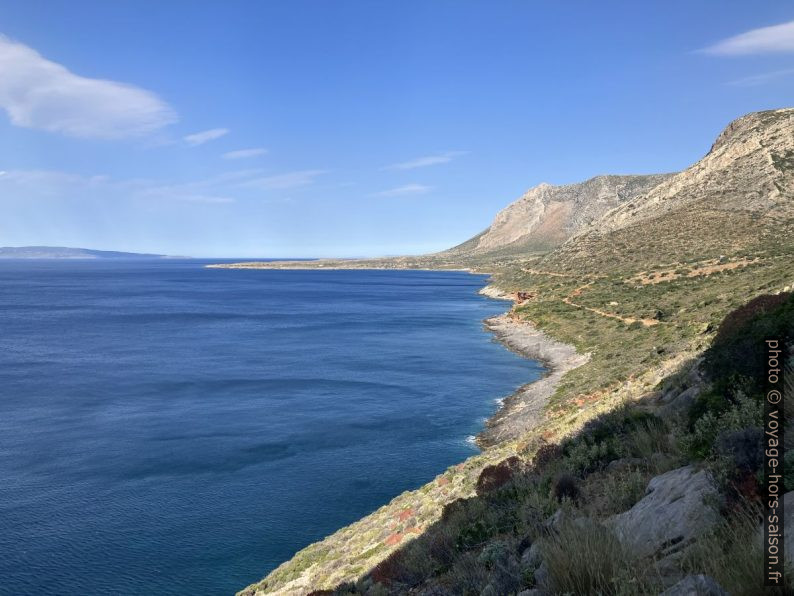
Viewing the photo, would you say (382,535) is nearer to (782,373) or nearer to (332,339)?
(782,373)

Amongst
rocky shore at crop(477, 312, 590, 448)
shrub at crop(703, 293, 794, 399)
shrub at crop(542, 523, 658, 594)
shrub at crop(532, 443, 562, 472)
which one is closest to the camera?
shrub at crop(542, 523, 658, 594)

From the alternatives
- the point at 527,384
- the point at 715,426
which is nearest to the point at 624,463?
the point at 715,426

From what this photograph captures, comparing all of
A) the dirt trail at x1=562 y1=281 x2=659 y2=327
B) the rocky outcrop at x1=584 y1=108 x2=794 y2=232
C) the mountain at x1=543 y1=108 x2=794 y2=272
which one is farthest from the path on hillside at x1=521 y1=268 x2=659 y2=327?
the rocky outcrop at x1=584 y1=108 x2=794 y2=232

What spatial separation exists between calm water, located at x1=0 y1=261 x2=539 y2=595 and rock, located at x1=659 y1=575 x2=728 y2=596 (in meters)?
24.3

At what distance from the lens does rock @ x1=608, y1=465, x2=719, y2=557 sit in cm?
676

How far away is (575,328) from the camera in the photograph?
240ft

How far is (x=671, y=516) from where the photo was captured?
7344mm

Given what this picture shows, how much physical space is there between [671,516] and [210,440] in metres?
40.4

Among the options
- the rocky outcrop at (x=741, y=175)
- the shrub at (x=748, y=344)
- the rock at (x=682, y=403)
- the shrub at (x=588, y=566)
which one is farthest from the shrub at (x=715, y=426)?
the rocky outcrop at (x=741, y=175)

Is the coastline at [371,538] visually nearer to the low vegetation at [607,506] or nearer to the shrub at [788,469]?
the low vegetation at [607,506]

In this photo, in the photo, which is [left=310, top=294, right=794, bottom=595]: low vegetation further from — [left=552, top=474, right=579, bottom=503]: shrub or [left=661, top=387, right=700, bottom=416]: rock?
[left=661, top=387, right=700, bottom=416]: rock

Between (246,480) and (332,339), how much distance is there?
53801 mm

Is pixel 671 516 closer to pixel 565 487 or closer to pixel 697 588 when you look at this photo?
pixel 697 588

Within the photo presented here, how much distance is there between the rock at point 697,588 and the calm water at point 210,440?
79.8ft
